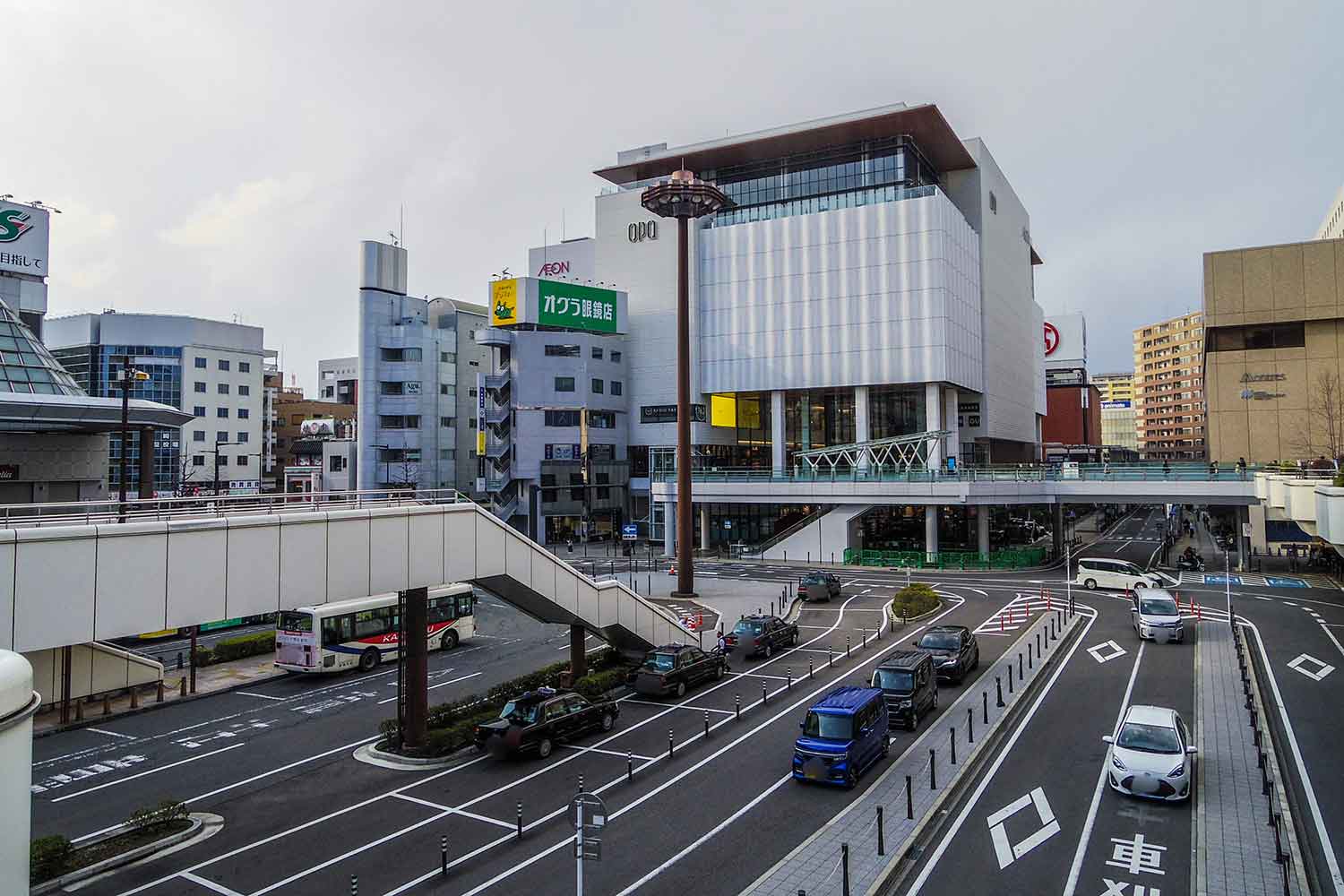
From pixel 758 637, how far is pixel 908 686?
416 inches

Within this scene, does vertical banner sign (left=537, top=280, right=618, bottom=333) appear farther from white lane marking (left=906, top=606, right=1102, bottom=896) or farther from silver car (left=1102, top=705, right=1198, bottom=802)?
silver car (left=1102, top=705, right=1198, bottom=802)

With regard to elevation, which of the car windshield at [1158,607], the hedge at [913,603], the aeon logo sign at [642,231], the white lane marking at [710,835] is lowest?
the white lane marking at [710,835]

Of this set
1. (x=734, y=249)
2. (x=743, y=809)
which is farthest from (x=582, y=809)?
(x=734, y=249)

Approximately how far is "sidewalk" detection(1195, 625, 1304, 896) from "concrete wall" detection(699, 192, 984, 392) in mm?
46330

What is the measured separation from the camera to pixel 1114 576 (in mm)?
46312

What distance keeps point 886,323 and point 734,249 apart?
15.7 metres

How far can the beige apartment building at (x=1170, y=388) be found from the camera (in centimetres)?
16650

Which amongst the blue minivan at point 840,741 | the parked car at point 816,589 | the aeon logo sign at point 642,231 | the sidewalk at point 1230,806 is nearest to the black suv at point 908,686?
the blue minivan at point 840,741

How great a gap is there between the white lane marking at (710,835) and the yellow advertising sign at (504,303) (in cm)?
6603

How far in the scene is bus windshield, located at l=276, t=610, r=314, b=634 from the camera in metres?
31.6

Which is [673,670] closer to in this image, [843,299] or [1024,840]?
[1024,840]

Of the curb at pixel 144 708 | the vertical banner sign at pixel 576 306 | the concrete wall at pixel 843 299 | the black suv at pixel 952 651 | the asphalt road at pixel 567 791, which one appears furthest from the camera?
the vertical banner sign at pixel 576 306

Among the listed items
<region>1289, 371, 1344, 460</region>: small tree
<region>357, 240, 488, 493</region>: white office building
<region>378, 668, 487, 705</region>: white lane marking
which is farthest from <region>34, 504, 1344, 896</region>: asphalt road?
<region>357, 240, 488, 493</region>: white office building

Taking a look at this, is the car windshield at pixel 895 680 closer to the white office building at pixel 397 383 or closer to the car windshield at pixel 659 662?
the car windshield at pixel 659 662
